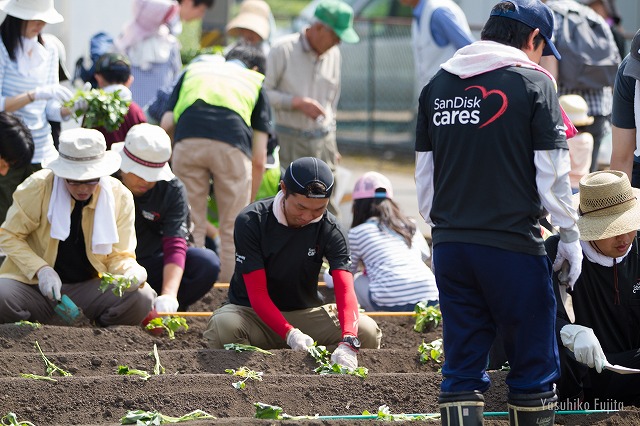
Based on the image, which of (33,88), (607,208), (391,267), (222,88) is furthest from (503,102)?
(33,88)

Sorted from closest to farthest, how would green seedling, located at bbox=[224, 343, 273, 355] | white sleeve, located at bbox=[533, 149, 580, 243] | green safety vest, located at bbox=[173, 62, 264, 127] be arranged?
white sleeve, located at bbox=[533, 149, 580, 243]
green seedling, located at bbox=[224, 343, 273, 355]
green safety vest, located at bbox=[173, 62, 264, 127]

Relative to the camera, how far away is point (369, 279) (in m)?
6.90

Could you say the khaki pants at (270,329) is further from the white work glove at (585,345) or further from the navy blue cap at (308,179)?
the white work glove at (585,345)

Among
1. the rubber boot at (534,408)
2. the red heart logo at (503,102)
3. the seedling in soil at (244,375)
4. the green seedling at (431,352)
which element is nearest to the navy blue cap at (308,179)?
the seedling in soil at (244,375)

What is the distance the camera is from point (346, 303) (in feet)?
18.3

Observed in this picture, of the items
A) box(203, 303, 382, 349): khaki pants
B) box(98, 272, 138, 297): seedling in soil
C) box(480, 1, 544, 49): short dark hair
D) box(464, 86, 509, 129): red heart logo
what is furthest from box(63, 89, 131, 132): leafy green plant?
box(464, 86, 509, 129): red heart logo

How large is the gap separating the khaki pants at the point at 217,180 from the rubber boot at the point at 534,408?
377cm

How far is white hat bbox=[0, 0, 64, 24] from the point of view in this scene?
22.6ft

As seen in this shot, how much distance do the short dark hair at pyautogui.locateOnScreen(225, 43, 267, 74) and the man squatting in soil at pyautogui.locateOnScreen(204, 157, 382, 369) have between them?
2.38 metres

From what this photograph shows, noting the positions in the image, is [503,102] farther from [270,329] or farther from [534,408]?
[270,329]

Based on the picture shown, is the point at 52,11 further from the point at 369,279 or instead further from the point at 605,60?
the point at 605,60

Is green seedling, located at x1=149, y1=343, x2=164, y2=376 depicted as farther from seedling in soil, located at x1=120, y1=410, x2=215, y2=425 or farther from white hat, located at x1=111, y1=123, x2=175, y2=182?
white hat, located at x1=111, y1=123, x2=175, y2=182

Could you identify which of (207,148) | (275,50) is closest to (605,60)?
(275,50)

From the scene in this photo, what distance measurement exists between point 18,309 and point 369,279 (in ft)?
7.03
